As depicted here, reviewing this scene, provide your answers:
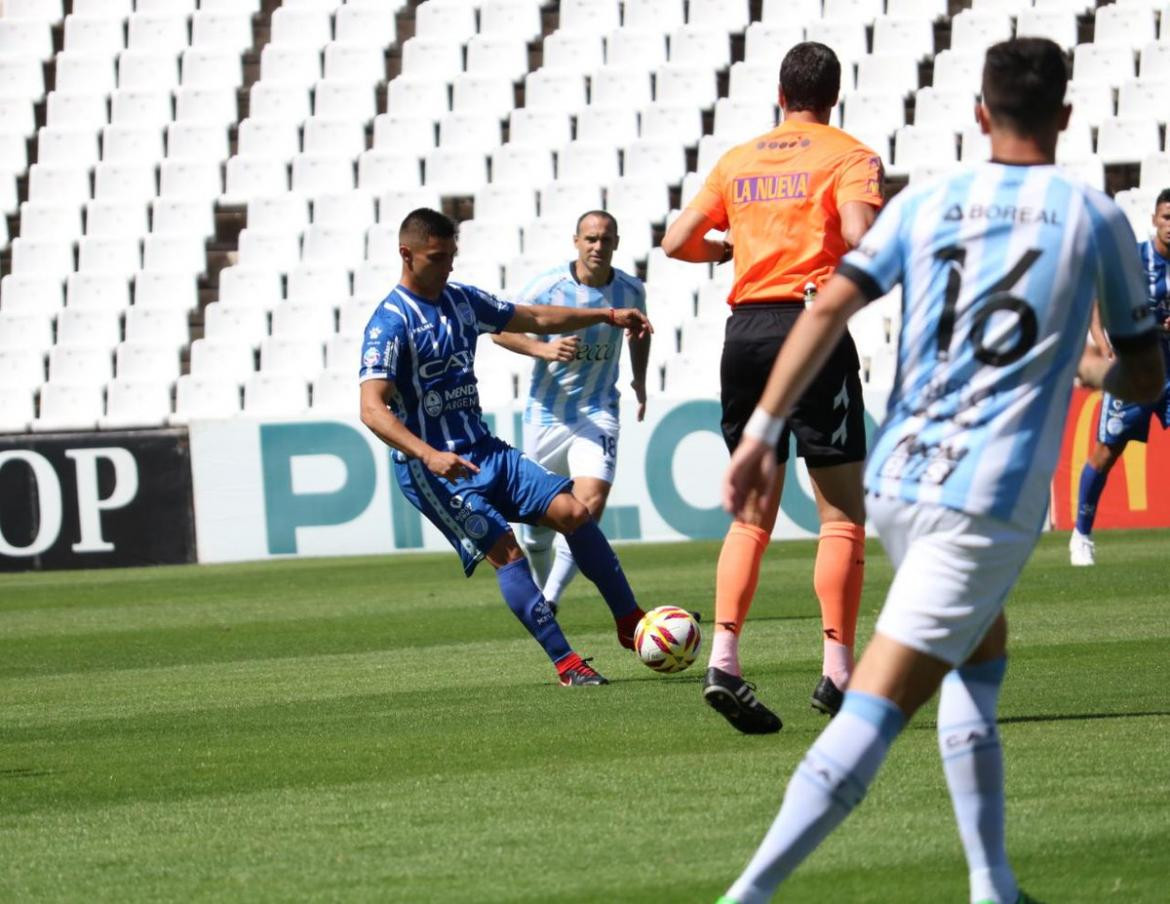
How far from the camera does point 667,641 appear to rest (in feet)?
26.6

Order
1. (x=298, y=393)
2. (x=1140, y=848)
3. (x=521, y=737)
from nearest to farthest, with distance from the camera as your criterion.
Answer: (x=1140, y=848)
(x=521, y=737)
(x=298, y=393)

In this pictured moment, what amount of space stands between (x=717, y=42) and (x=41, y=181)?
7.58 meters

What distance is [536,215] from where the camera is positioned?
2047 cm

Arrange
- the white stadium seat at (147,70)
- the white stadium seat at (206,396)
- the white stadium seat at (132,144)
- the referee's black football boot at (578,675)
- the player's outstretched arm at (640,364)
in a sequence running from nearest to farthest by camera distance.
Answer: the referee's black football boot at (578,675), the player's outstretched arm at (640,364), the white stadium seat at (206,396), the white stadium seat at (132,144), the white stadium seat at (147,70)

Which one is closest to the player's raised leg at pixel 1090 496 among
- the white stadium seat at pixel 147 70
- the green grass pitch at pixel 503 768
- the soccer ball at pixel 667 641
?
the green grass pitch at pixel 503 768

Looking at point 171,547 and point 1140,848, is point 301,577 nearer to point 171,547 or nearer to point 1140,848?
point 171,547

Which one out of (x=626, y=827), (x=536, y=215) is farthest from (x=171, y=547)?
(x=626, y=827)

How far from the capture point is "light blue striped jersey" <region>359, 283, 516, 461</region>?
27.8 feet

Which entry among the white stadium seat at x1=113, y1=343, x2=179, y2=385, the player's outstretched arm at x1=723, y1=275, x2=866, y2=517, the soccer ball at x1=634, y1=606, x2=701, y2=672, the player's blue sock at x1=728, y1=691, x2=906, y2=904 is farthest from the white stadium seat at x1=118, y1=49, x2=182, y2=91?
the player's blue sock at x1=728, y1=691, x2=906, y2=904

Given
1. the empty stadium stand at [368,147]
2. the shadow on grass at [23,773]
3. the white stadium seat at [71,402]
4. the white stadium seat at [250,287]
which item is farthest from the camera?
the white stadium seat at [250,287]

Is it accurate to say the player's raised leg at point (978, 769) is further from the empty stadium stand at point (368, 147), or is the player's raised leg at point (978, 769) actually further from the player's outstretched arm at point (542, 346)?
the empty stadium stand at point (368, 147)

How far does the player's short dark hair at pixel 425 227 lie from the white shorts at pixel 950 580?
4.80 meters

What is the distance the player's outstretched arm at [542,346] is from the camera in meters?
9.09

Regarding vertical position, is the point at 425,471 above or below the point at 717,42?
below
